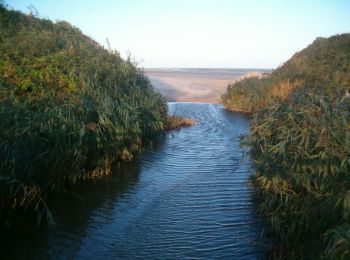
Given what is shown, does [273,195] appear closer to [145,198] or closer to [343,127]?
[343,127]

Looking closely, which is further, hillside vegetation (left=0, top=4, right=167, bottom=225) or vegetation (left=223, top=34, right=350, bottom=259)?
hillside vegetation (left=0, top=4, right=167, bottom=225)

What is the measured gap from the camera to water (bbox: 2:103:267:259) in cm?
662

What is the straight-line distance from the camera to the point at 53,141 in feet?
29.2

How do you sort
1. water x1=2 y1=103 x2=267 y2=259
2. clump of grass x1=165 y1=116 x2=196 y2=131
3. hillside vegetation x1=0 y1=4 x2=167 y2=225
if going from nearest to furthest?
water x1=2 y1=103 x2=267 y2=259 < hillside vegetation x1=0 y1=4 x2=167 y2=225 < clump of grass x1=165 y1=116 x2=196 y2=131

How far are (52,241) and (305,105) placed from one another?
5714mm

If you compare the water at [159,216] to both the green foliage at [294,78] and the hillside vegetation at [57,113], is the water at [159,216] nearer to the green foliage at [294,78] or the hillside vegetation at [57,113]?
the hillside vegetation at [57,113]

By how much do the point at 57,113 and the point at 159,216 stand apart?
3775 mm

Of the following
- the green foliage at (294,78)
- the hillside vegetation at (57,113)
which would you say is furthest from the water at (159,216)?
the green foliage at (294,78)

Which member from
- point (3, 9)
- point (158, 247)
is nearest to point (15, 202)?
point (158, 247)

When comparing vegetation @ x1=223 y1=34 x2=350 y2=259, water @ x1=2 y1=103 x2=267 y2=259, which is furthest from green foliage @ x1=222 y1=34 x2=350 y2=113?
vegetation @ x1=223 y1=34 x2=350 y2=259

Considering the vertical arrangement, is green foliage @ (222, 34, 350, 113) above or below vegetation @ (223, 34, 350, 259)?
above

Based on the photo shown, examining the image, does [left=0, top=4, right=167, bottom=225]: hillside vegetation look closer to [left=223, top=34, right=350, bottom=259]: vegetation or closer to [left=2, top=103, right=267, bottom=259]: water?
[left=2, top=103, right=267, bottom=259]: water

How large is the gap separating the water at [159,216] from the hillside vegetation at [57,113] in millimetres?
585

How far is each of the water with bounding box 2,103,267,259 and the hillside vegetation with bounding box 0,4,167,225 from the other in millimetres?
585
